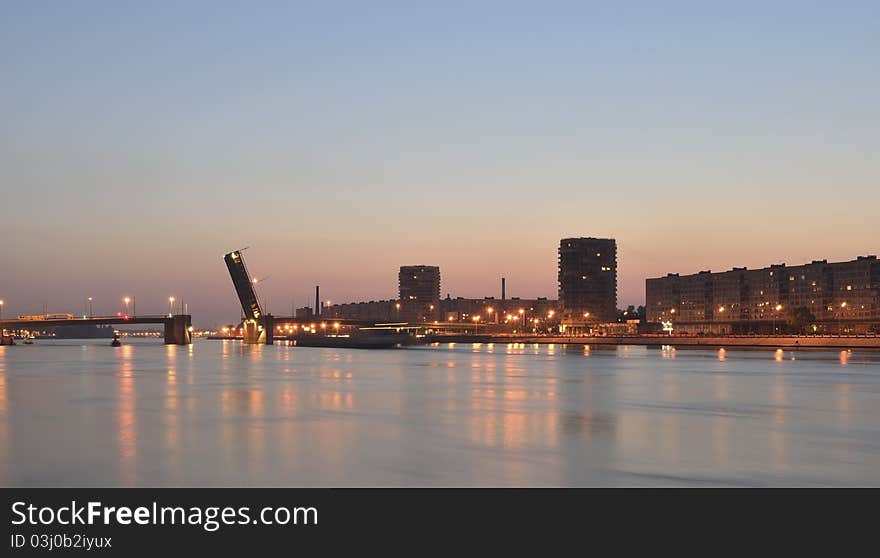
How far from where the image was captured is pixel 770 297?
16212cm

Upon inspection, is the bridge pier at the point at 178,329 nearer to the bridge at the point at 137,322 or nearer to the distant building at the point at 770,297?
the bridge at the point at 137,322

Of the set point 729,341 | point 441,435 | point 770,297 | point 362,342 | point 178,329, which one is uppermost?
point 770,297

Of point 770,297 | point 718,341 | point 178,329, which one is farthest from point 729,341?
point 178,329

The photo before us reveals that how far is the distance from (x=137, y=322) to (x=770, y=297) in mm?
108013

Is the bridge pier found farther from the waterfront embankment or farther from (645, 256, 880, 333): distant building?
(645, 256, 880, 333): distant building

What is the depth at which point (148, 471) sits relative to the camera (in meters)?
13.7

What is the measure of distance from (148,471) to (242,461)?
60.4 inches

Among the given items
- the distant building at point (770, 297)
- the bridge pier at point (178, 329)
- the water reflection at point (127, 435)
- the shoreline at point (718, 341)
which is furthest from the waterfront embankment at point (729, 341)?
the water reflection at point (127, 435)

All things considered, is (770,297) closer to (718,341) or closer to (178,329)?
(718,341)

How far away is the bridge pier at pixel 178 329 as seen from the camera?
12838cm

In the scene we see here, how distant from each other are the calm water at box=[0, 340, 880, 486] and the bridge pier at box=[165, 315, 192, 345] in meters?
95.9

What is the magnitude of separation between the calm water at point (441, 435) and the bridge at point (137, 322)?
90.1m
